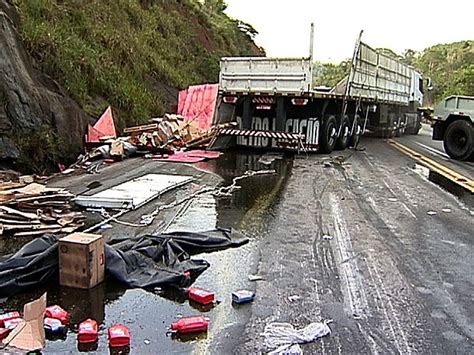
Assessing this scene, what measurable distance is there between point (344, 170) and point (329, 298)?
896 centimetres

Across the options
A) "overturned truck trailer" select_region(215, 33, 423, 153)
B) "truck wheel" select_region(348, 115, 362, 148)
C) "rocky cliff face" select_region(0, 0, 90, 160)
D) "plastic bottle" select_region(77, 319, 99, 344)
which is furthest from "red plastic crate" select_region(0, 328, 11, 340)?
"truck wheel" select_region(348, 115, 362, 148)

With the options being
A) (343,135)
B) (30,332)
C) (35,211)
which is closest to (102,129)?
(35,211)

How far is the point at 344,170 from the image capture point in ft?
46.3

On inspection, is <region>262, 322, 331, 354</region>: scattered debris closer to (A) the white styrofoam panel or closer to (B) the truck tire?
(A) the white styrofoam panel

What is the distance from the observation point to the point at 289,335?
14.8ft

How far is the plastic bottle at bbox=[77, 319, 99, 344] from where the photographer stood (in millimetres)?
4355

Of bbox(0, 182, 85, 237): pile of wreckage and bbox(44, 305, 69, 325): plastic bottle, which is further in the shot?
bbox(0, 182, 85, 237): pile of wreckage

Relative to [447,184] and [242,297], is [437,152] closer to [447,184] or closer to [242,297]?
[447,184]

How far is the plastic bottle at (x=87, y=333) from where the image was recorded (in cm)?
436

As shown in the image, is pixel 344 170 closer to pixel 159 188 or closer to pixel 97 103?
pixel 159 188

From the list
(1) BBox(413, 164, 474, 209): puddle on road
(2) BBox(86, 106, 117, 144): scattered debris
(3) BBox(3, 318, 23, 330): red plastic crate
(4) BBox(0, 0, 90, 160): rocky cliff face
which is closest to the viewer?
(3) BBox(3, 318, 23, 330): red plastic crate

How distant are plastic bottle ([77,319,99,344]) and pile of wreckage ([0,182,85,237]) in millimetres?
2932

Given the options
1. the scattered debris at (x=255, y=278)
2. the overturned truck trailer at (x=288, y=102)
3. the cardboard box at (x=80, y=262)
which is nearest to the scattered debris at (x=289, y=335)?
the scattered debris at (x=255, y=278)

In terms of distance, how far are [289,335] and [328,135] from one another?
528 inches
